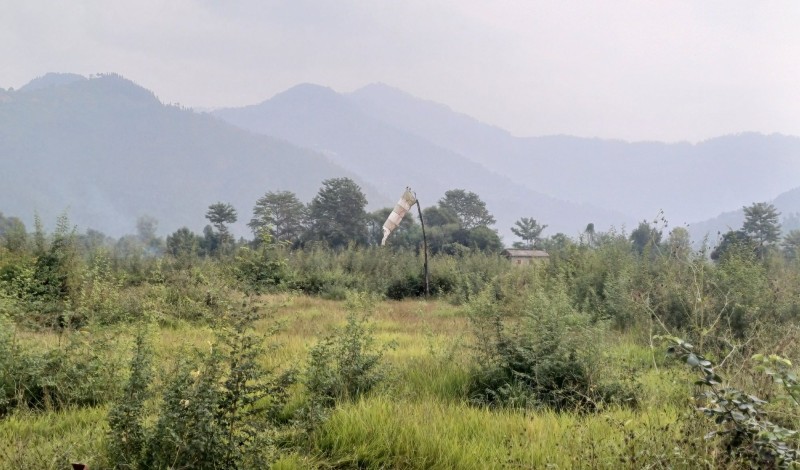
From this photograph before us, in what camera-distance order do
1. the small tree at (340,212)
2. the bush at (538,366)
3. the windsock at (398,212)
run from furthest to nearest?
1. the small tree at (340,212)
2. the windsock at (398,212)
3. the bush at (538,366)

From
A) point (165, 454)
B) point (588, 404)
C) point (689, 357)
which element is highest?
point (689, 357)

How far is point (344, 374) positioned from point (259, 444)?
5.46 ft

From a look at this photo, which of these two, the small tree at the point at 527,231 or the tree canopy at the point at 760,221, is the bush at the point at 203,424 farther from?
the small tree at the point at 527,231

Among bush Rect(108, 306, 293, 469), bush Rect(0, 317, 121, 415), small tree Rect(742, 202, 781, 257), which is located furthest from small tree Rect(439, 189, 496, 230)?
bush Rect(108, 306, 293, 469)

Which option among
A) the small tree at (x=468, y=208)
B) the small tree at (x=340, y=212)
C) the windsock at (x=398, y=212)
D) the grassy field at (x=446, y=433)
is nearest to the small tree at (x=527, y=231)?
the small tree at (x=468, y=208)

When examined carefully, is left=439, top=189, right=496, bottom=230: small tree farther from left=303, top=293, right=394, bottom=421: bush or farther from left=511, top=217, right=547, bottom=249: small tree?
left=303, top=293, right=394, bottom=421: bush

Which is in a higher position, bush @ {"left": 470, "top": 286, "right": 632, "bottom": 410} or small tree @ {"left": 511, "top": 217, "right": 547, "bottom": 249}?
small tree @ {"left": 511, "top": 217, "right": 547, "bottom": 249}

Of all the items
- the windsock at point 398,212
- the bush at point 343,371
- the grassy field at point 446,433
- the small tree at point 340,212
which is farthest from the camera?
the small tree at point 340,212

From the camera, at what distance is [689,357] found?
2096mm

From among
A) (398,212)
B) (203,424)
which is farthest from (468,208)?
(203,424)

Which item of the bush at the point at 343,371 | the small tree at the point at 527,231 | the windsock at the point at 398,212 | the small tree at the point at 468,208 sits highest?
the small tree at the point at 468,208

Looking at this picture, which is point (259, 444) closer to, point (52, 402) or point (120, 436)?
point (120, 436)

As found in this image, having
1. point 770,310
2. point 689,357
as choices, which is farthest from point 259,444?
point 770,310

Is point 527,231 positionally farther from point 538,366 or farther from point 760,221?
point 538,366
